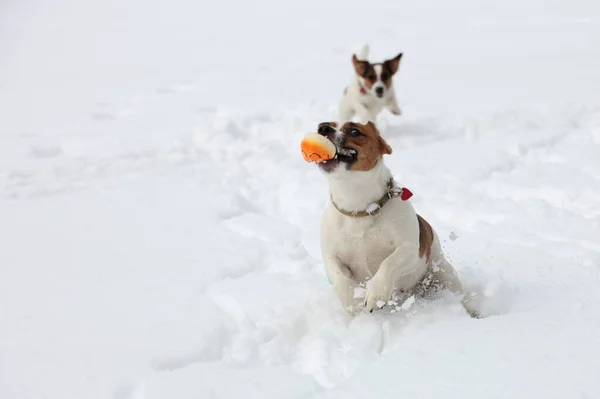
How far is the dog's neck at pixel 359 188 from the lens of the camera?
3.16 metres

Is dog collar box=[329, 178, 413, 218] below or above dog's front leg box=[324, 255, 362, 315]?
above

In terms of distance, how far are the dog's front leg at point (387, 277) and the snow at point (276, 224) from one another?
180mm

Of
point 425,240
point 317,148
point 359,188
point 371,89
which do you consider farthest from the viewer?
point 371,89

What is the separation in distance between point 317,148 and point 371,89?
14.6ft

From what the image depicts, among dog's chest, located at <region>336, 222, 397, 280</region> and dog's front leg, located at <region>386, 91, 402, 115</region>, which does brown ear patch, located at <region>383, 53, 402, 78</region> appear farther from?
dog's chest, located at <region>336, 222, 397, 280</region>

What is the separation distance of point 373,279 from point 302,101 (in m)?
5.72

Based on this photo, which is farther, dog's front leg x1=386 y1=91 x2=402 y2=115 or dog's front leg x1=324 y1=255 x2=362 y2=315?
dog's front leg x1=386 y1=91 x2=402 y2=115

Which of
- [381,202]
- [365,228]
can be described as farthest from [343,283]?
[381,202]

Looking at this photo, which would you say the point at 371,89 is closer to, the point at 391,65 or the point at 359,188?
the point at 391,65

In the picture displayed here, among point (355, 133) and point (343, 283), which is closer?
point (355, 133)

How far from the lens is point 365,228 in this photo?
3256 mm

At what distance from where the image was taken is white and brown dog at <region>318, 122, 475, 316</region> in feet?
10.2

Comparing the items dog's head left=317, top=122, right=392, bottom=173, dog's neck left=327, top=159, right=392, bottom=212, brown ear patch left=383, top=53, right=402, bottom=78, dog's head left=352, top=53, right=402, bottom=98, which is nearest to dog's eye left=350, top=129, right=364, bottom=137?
dog's head left=317, top=122, right=392, bottom=173

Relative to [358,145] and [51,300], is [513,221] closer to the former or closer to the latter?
[358,145]
